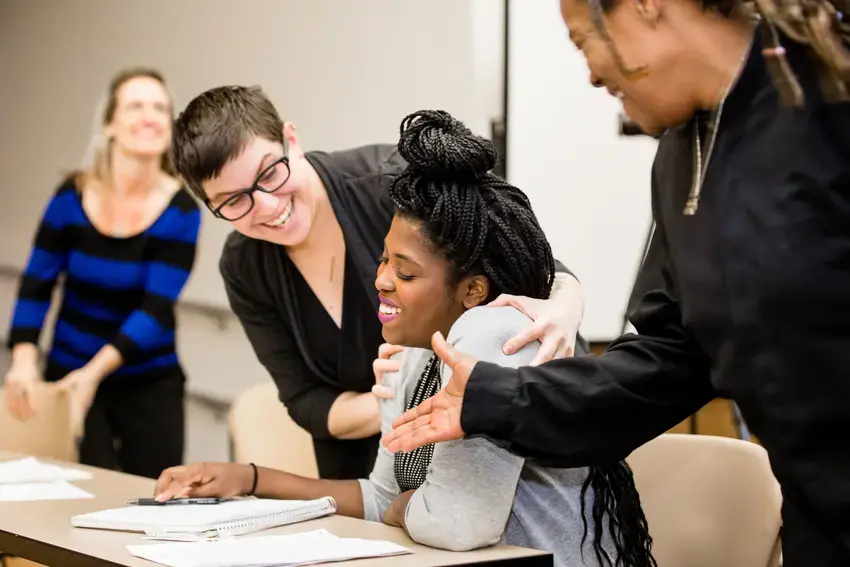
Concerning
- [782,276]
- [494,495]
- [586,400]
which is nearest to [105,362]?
[494,495]

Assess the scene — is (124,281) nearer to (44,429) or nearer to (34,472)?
→ (44,429)

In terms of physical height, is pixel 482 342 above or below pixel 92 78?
below

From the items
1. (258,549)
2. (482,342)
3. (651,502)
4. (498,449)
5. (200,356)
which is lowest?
(200,356)

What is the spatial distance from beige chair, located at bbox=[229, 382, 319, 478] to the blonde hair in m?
1.02

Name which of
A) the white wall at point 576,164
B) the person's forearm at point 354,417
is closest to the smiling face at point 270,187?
the person's forearm at point 354,417

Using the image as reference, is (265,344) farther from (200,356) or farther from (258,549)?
(200,356)

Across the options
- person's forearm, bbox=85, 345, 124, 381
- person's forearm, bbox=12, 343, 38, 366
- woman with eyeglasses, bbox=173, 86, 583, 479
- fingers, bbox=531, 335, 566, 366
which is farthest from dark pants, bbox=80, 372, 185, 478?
fingers, bbox=531, 335, 566, 366

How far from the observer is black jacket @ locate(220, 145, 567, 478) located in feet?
7.29

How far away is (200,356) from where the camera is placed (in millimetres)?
4480

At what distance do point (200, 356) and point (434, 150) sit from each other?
9.88ft

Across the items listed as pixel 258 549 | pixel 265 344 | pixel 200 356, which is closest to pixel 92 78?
pixel 200 356

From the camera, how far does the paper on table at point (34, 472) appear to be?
2276mm

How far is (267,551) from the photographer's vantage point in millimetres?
1437

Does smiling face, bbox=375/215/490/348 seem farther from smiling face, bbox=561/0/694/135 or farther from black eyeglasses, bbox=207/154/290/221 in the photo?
smiling face, bbox=561/0/694/135
